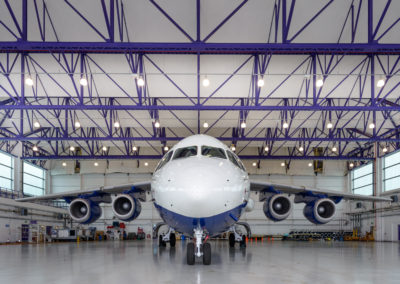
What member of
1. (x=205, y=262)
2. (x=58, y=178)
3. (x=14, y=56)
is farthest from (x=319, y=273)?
(x=58, y=178)

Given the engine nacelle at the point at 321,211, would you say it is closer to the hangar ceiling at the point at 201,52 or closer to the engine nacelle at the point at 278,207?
the engine nacelle at the point at 278,207

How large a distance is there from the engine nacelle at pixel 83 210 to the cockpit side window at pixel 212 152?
7.57 m

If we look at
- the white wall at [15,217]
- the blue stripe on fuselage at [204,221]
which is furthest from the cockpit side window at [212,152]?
the white wall at [15,217]

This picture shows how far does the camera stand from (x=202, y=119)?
109 feet

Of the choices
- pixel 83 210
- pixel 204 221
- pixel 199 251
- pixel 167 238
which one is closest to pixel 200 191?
pixel 204 221

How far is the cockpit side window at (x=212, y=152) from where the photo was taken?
10.7m

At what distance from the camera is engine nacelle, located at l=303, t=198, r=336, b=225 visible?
16031 mm

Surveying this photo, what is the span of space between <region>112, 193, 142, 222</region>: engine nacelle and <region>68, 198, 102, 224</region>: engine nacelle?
199cm

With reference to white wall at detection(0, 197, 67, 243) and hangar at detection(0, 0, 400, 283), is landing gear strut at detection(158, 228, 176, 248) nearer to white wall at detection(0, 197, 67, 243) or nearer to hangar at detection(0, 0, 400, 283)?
hangar at detection(0, 0, 400, 283)

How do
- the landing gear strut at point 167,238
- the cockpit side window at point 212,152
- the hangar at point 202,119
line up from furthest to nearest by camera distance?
1. the landing gear strut at point 167,238
2. the cockpit side window at point 212,152
3. the hangar at point 202,119

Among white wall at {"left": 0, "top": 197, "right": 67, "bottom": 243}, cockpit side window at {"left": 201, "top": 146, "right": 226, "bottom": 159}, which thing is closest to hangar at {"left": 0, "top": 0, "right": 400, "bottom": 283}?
cockpit side window at {"left": 201, "top": 146, "right": 226, "bottom": 159}

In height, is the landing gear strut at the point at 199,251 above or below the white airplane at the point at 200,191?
below

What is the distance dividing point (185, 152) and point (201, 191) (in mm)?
2535

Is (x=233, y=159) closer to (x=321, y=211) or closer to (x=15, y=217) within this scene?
(x=321, y=211)
